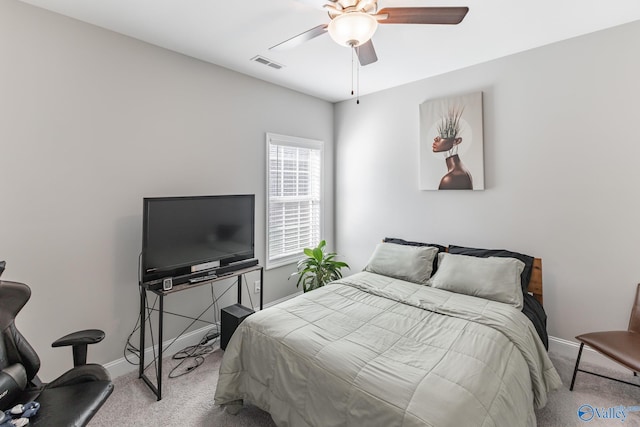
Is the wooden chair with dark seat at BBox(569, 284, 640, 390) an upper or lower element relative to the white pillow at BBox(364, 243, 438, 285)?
lower

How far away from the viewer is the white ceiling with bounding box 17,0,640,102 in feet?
6.69

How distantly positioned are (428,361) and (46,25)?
128 inches

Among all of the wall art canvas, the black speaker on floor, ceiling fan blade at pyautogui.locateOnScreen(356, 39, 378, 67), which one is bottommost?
the black speaker on floor

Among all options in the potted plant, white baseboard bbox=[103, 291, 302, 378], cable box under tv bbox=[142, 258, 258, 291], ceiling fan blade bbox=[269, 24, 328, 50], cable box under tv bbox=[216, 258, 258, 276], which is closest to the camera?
ceiling fan blade bbox=[269, 24, 328, 50]

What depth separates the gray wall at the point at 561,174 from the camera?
7.75 ft

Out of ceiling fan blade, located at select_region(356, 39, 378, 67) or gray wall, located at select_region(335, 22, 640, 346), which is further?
gray wall, located at select_region(335, 22, 640, 346)

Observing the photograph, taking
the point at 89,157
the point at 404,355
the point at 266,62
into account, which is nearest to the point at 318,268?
the point at 404,355

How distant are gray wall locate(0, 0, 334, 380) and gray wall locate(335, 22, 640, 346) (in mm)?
2452

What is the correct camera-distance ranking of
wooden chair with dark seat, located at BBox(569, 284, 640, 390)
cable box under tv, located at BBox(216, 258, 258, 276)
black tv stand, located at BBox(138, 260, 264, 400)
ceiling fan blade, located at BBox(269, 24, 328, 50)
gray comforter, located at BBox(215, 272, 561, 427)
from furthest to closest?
cable box under tv, located at BBox(216, 258, 258, 276) → black tv stand, located at BBox(138, 260, 264, 400) → wooden chair with dark seat, located at BBox(569, 284, 640, 390) → ceiling fan blade, located at BBox(269, 24, 328, 50) → gray comforter, located at BBox(215, 272, 561, 427)

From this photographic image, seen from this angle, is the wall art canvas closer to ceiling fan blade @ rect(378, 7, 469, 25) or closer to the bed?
the bed

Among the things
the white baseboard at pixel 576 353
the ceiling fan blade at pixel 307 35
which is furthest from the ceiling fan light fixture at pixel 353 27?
the white baseboard at pixel 576 353

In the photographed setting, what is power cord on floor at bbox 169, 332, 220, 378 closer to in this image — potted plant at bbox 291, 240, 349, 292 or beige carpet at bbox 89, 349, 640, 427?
beige carpet at bbox 89, 349, 640, 427

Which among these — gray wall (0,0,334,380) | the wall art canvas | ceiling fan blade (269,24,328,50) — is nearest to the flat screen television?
gray wall (0,0,334,380)

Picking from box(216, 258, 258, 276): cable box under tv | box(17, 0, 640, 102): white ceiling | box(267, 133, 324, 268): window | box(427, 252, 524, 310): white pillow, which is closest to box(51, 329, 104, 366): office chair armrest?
box(216, 258, 258, 276): cable box under tv
